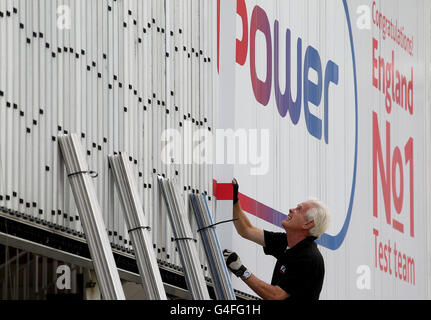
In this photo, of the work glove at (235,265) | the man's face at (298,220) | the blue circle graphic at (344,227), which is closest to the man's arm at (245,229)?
the work glove at (235,265)

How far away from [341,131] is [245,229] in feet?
11.0

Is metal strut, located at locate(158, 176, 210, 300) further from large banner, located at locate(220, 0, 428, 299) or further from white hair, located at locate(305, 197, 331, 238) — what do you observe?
large banner, located at locate(220, 0, 428, 299)

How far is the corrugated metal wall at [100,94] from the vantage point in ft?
19.1

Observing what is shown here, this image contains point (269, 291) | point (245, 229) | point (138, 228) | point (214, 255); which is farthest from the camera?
point (245, 229)

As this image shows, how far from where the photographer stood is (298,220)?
24.6 ft

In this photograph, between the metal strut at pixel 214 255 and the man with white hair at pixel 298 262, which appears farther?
the metal strut at pixel 214 255

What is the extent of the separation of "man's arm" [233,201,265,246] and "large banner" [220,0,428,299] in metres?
0.16

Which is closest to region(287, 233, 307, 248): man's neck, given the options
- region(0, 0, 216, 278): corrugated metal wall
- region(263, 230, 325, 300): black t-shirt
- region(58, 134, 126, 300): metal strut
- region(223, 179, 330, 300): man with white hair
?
region(223, 179, 330, 300): man with white hair

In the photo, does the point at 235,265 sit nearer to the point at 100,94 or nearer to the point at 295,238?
the point at 295,238

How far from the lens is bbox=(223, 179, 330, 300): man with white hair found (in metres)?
7.17

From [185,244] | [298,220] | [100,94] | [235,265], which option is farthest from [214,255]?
[100,94]

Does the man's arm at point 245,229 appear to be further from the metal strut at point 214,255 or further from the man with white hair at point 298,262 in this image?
the metal strut at point 214,255

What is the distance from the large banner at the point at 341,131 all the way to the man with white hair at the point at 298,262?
89cm

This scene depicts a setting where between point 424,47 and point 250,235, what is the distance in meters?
8.29
